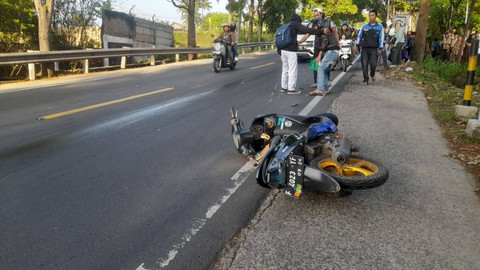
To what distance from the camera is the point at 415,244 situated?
289cm

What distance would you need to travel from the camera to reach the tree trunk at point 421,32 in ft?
54.4

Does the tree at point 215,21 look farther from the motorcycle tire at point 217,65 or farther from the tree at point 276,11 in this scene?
the motorcycle tire at point 217,65

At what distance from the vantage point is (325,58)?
977 centimetres

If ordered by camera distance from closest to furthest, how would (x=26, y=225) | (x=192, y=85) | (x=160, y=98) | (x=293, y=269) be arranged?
(x=293, y=269) → (x=26, y=225) → (x=160, y=98) → (x=192, y=85)

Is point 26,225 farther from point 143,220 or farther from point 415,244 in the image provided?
point 415,244

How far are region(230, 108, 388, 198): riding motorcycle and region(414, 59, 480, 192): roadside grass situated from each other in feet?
4.39

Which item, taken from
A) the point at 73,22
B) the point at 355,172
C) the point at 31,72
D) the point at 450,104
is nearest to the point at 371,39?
the point at 450,104

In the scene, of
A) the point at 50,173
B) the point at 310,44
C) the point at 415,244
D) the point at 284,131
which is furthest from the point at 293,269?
the point at 310,44

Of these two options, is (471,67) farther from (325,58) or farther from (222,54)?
(222,54)

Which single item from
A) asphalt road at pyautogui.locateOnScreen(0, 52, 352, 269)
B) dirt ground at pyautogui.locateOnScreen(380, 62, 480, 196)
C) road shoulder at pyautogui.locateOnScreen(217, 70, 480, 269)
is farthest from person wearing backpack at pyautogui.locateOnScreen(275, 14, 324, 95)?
road shoulder at pyautogui.locateOnScreen(217, 70, 480, 269)

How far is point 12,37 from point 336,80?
1442cm

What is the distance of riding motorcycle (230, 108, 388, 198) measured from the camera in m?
3.23

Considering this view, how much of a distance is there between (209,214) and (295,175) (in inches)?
30.2

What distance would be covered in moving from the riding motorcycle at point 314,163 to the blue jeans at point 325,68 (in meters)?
5.63
